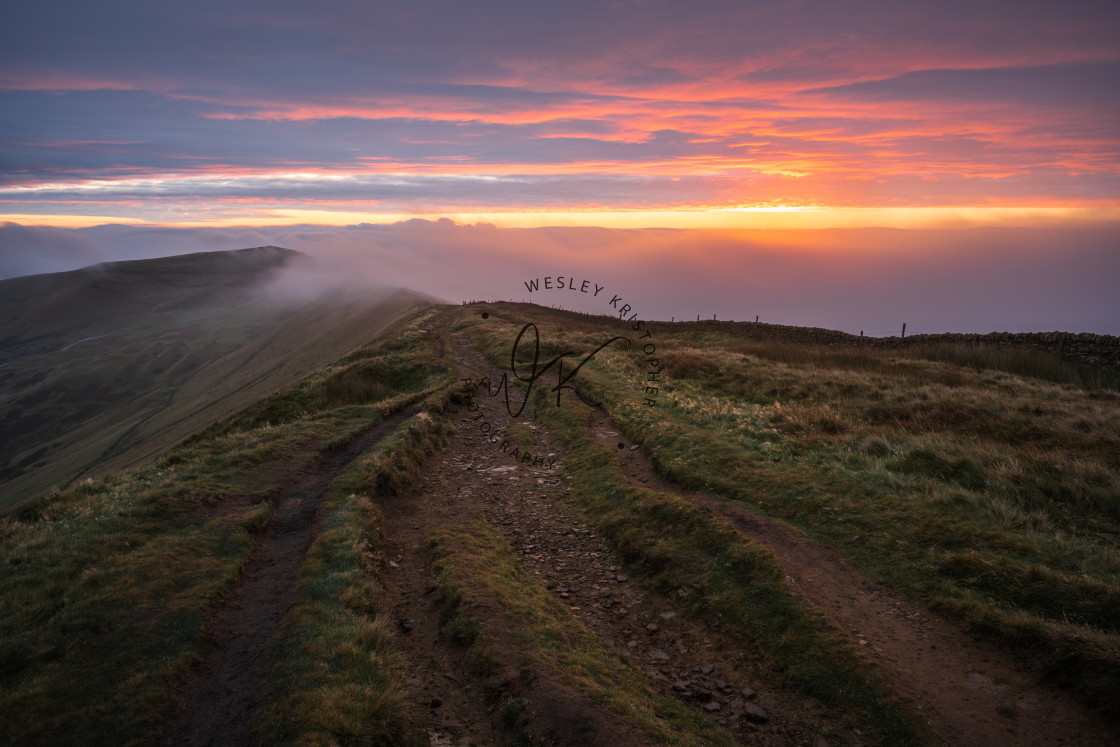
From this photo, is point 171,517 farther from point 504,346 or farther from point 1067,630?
point 504,346

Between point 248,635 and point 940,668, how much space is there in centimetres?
1131

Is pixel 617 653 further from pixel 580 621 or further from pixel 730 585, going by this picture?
pixel 730 585

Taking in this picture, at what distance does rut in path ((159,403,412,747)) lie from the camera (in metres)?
7.56

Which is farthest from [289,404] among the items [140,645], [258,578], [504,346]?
[140,645]

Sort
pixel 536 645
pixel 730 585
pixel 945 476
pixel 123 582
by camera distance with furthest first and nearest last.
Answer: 1. pixel 945 476
2. pixel 730 585
3. pixel 123 582
4. pixel 536 645

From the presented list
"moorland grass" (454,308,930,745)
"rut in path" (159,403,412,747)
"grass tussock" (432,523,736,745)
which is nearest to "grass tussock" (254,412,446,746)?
"rut in path" (159,403,412,747)

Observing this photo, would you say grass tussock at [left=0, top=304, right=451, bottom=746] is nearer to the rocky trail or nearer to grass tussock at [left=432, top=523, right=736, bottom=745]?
the rocky trail

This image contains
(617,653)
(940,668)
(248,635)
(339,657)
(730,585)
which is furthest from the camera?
(730,585)

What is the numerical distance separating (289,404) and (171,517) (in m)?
17.3

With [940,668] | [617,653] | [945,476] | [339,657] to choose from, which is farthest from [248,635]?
[945,476]

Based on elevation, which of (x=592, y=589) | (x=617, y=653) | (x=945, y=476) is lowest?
(x=617, y=653)

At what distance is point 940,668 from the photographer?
840 centimetres

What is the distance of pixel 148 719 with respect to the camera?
7.52m

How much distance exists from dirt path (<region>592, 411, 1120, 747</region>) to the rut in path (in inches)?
363
